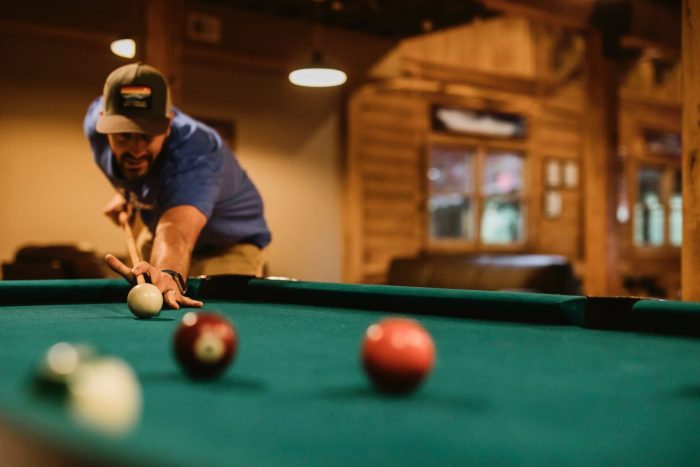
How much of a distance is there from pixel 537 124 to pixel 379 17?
356 centimetres

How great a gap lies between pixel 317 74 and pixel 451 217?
16.4ft

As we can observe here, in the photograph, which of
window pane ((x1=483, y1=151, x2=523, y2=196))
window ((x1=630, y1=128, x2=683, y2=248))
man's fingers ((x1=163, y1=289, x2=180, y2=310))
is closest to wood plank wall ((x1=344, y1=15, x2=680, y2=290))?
window pane ((x1=483, y1=151, x2=523, y2=196))

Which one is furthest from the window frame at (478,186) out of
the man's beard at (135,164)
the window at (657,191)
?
the man's beard at (135,164)

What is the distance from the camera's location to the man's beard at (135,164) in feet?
11.5

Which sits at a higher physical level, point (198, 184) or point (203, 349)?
point (198, 184)

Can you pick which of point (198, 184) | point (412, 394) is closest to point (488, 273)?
point (198, 184)

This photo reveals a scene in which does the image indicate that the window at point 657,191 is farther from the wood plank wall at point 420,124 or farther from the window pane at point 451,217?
the window pane at point 451,217

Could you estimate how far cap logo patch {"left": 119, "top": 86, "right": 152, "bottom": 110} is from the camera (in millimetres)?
3307

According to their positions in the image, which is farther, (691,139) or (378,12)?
(378,12)

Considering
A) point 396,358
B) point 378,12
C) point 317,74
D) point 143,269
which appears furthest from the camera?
point 378,12

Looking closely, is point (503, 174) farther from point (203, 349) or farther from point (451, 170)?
point (203, 349)

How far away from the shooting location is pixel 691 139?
322 cm

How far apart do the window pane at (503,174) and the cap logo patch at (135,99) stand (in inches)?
304

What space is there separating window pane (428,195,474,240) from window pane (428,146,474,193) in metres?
0.12
